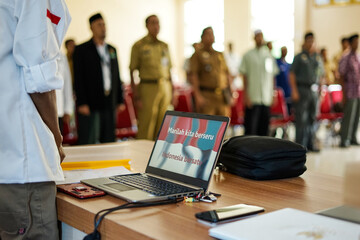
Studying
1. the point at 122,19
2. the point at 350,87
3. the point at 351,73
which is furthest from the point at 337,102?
the point at 122,19

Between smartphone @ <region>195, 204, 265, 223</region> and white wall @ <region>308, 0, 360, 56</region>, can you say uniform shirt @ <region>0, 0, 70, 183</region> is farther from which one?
white wall @ <region>308, 0, 360, 56</region>

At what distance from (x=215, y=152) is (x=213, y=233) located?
392 millimetres

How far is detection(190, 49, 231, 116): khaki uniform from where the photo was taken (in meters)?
5.56

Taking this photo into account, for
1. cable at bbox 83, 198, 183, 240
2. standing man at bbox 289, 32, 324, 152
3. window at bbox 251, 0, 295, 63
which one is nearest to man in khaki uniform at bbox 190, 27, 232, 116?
standing man at bbox 289, 32, 324, 152

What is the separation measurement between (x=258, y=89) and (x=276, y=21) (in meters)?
7.64

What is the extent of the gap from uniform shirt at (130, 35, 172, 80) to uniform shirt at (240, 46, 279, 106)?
4.50ft

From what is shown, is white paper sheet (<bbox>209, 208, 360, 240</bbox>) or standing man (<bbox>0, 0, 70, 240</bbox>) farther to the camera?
standing man (<bbox>0, 0, 70, 240</bbox>)

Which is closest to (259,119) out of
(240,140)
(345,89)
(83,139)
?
(345,89)

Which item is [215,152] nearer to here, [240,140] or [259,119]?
[240,140]

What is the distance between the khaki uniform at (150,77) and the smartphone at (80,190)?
153 inches

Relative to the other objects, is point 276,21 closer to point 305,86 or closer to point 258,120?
point 305,86

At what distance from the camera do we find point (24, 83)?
4.11ft

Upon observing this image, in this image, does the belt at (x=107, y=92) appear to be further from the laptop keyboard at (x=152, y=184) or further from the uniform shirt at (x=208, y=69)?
the laptop keyboard at (x=152, y=184)

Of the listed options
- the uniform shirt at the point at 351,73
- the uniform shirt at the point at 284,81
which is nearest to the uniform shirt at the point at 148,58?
the uniform shirt at the point at 351,73
